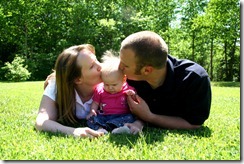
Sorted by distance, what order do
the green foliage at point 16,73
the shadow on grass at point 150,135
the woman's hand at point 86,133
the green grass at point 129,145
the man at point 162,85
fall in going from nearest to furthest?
1. the green grass at point 129,145
2. the shadow on grass at point 150,135
3. the woman's hand at point 86,133
4. the man at point 162,85
5. the green foliage at point 16,73

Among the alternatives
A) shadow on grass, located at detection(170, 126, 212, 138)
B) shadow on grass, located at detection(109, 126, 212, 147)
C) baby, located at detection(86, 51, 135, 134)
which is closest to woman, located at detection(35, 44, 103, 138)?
baby, located at detection(86, 51, 135, 134)

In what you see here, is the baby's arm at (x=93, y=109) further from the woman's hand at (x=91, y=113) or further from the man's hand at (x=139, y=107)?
the man's hand at (x=139, y=107)

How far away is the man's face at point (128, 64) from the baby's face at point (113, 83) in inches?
5.3

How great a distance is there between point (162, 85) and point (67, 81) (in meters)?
1.13

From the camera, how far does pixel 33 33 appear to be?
3111 centimetres

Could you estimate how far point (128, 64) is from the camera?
3527mm

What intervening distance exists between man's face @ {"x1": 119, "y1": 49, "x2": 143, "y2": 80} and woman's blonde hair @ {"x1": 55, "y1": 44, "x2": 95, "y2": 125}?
62 cm

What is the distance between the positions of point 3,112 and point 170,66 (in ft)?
10.6

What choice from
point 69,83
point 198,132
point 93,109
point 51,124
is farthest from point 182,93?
point 51,124

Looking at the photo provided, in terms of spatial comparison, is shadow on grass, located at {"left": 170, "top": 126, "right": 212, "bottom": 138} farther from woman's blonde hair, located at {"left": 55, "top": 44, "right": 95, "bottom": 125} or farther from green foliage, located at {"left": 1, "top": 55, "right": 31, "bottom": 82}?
green foliage, located at {"left": 1, "top": 55, "right": 31, "bottom": 82}

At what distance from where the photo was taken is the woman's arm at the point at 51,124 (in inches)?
130

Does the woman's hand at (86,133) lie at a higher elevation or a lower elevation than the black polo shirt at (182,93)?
lower

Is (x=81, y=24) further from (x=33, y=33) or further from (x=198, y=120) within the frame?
(x=198, y=120)

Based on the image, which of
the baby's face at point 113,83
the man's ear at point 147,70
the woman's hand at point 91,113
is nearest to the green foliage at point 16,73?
the woman's hand at point 91,113
